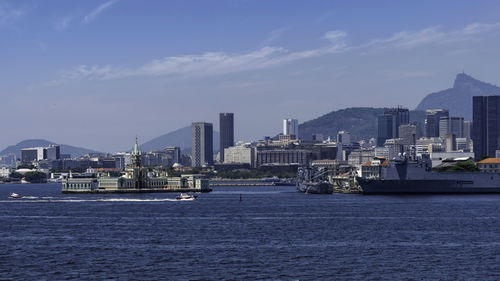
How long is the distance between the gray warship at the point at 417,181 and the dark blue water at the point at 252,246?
A: 58039 millimetres

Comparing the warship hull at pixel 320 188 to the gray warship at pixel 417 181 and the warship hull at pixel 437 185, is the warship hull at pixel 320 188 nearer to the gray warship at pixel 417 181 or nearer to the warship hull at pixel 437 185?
the warship hull at pixel 437 185

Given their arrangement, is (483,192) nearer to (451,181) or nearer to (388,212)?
(451,181)

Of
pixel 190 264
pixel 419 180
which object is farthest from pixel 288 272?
pixel 419 180

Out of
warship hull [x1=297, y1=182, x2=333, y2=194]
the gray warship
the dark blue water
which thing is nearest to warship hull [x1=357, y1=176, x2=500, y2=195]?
the gray warship

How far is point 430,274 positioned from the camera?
5031cm

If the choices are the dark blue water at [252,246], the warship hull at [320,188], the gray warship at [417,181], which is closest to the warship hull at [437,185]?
the gray warship at [417,181]

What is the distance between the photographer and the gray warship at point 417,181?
522 feet

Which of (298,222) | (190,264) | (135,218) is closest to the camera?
(190,264)

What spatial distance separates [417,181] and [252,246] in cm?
10105

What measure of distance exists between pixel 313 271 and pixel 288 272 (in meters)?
1.61

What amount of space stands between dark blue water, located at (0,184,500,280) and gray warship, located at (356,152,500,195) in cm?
5804

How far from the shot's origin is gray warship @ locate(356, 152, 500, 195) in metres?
159

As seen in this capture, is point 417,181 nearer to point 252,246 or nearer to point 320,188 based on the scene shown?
point 320,188

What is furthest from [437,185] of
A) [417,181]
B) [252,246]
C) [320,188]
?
[252,246]
